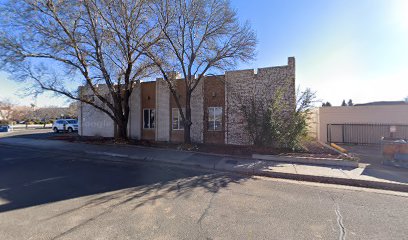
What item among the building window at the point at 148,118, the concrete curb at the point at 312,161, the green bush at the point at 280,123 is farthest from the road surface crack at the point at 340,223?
the building window at the point at 148,118

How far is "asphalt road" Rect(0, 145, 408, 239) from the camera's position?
3.88 m

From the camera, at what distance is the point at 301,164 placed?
9453 mm

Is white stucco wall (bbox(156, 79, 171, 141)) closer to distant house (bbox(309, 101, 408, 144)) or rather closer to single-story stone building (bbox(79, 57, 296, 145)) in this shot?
single-story stone building (bbox(79, 57, 296, 145))

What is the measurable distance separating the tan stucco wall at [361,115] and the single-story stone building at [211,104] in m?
5.32

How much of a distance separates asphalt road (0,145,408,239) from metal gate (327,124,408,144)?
11706 millimetres

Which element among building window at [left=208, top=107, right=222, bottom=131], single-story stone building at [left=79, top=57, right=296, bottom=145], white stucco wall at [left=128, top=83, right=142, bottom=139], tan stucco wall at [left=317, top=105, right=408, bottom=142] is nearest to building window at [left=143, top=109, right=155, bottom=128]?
single-story stone building at [left=79, top=57, right=296, bottom=145]

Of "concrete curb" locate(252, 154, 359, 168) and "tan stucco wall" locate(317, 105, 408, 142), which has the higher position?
"tan stucco wall" locate(317, 105, 408, 142)

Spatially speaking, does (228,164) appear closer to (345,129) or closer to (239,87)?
(239,87)

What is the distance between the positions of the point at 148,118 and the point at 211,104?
5799mm

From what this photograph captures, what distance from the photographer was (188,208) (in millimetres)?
4914

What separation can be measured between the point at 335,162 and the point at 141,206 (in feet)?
26.4

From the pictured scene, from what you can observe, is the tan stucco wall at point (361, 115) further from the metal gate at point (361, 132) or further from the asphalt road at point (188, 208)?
the asphalt road at point (188, 208)

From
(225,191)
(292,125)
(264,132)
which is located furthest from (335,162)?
(225,191)

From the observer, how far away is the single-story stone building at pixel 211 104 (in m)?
14.4
